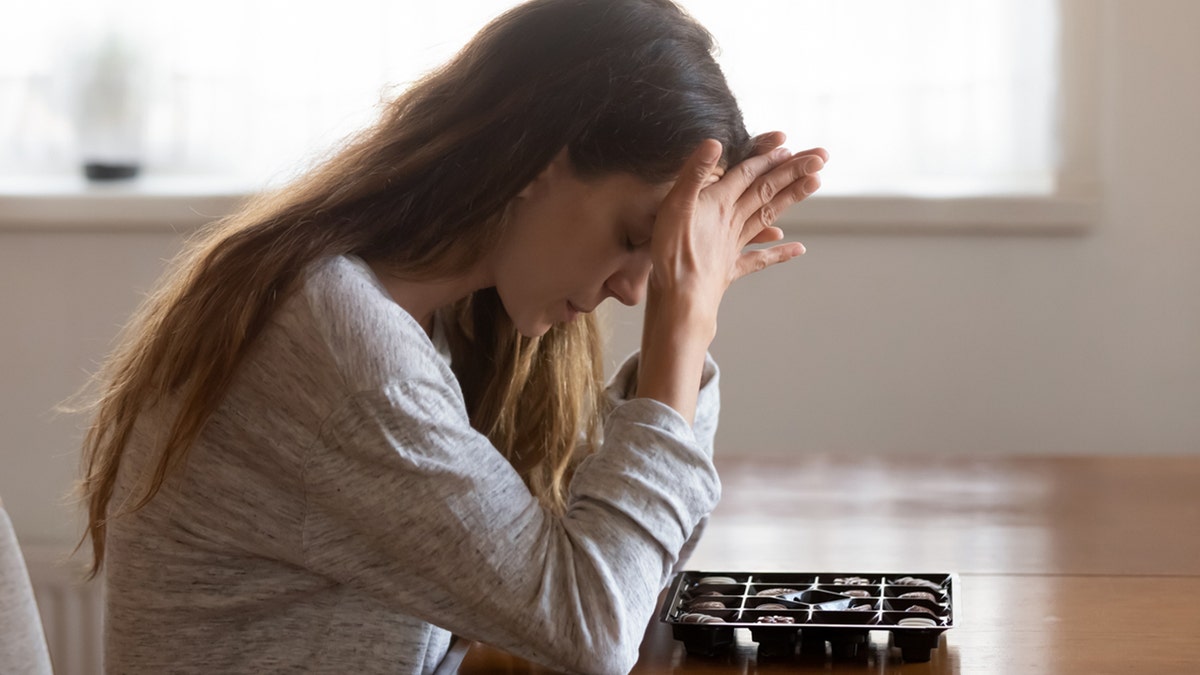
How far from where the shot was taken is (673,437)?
965 millimetres

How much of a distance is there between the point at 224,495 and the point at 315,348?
0.14m

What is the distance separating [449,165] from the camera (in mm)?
1007

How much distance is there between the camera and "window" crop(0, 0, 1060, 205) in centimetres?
220

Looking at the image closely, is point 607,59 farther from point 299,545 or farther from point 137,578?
point 137,578

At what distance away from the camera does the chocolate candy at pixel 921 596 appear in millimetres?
1020

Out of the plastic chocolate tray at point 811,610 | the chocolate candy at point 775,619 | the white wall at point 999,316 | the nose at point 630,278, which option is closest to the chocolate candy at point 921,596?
the plastic chocolate tray at point 811,610

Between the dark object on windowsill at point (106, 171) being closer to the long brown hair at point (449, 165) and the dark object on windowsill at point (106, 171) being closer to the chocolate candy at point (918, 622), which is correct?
the long brown hair at point (449, 165)

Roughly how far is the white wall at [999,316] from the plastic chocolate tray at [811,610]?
1.17 m

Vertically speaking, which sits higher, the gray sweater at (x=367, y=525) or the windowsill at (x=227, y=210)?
the windowsill at (x=227, y=210)

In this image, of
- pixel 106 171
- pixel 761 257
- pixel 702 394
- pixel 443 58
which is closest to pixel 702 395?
pixel 702 394

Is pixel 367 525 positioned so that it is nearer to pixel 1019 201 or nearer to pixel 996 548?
pixel 996 548

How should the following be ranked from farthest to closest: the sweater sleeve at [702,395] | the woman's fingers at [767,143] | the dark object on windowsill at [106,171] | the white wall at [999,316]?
the dark object on windowsill at [106,171]
the white wall at [999,316]
the sweater sleeve at [702,395]
the woman's fingers at [767,143]

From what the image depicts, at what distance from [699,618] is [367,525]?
0.86 ft

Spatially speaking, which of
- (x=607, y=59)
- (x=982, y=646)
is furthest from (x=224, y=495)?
(x=982, y=646)
